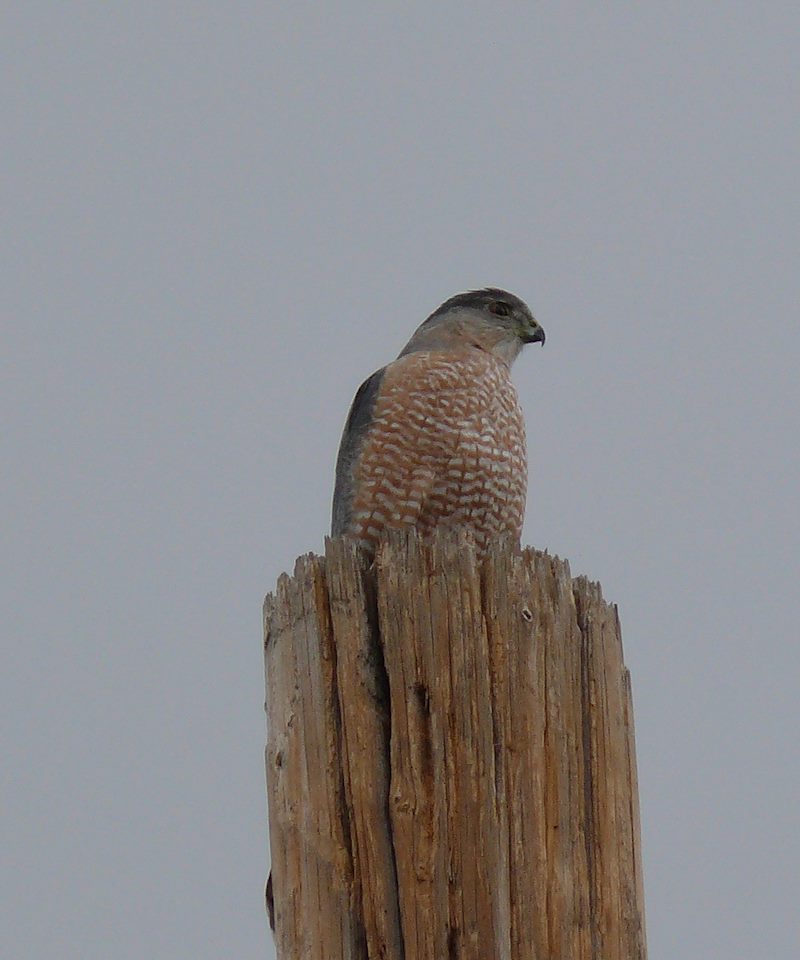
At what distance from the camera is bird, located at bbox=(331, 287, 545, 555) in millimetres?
5598

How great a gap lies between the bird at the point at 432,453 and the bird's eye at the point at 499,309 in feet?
1.88

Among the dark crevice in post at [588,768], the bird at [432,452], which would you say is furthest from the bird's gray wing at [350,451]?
the dark crevice in post at [588,768]

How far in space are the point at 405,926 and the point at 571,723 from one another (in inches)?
23.8

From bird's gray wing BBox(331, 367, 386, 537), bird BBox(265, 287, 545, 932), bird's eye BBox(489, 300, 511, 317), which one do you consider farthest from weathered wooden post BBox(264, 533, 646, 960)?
bird's eye BBox(489, 300, 511, 317)

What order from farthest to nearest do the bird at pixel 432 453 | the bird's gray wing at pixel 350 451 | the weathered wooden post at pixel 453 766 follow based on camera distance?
1. the bird's gray wing at pixel 350 451
2. the bird at pixel 432 453
3. the weathered wooden post at pixel 453 766

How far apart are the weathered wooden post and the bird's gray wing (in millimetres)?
2014

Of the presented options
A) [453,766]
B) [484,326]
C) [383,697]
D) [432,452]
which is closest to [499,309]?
[484,326]

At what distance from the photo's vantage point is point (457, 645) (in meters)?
3.43

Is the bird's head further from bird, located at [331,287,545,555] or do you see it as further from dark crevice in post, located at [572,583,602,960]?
dark crevice in post, located at [572,583,602,960]

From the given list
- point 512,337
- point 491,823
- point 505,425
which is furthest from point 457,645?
point 512,337

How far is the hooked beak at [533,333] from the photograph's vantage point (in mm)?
6730

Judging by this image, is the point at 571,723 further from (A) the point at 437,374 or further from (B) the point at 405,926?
(A) the point at 437,374

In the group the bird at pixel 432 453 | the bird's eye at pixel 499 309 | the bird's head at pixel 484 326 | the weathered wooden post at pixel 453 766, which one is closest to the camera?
the weathered wooden post at pixel 453 766

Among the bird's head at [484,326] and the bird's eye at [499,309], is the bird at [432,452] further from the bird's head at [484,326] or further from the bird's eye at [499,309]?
the bird's eye at [499,309]
